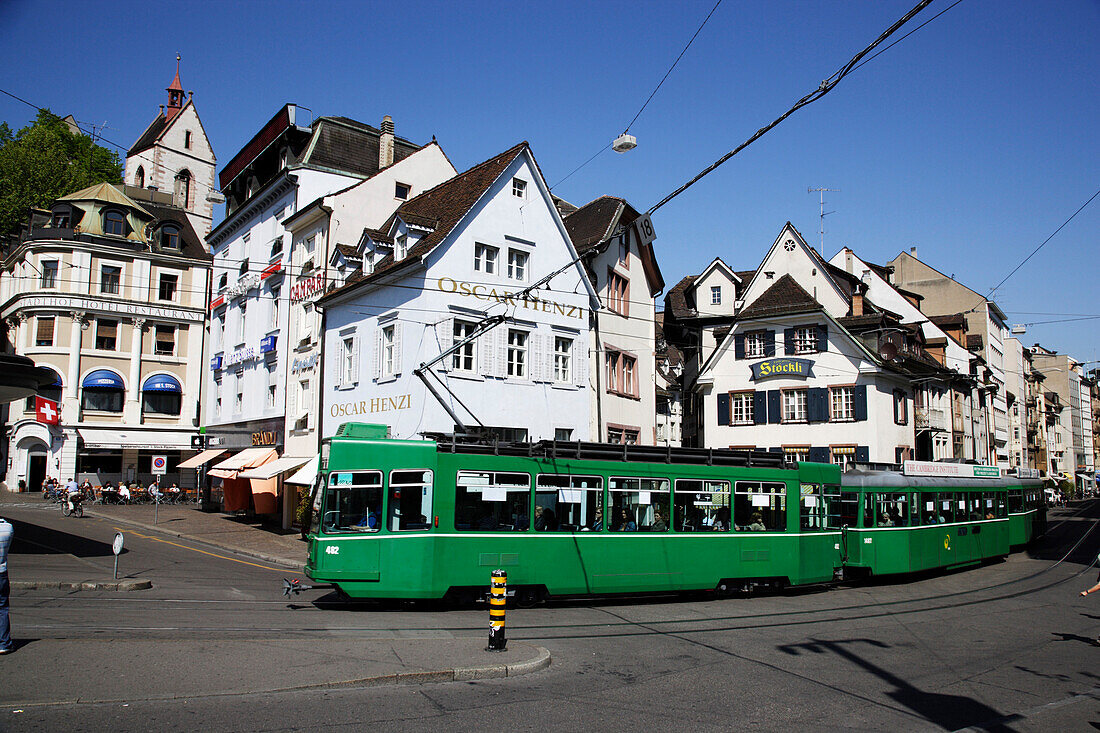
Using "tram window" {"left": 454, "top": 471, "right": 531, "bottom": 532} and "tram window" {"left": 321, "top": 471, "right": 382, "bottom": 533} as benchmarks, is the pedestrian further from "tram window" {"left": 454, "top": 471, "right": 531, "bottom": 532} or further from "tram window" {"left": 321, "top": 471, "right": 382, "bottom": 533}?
"tram window" {"left": 454, "top": 471, "right": 531, "bottom": 532}

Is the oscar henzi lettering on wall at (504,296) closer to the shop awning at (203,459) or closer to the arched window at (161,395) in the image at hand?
the shop awning at (203,459)

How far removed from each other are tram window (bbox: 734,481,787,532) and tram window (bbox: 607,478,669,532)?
79.5 inches

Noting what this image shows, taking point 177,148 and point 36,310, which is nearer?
point 36,310

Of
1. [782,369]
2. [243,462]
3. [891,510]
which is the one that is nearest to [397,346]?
[243,462]

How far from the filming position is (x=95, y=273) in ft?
172

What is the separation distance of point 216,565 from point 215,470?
14.1 m

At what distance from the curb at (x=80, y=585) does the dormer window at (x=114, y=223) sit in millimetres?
44594

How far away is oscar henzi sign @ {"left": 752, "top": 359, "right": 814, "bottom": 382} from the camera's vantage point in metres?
42.1

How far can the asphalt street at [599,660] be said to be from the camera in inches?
301

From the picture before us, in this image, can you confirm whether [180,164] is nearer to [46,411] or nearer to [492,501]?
[46,411]

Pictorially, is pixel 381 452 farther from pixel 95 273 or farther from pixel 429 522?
pixel 95 273

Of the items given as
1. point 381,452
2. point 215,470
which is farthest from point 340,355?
point 381,452

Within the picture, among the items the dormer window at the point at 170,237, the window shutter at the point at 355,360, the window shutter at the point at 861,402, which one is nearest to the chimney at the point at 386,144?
the window shutter at the point at 355,360

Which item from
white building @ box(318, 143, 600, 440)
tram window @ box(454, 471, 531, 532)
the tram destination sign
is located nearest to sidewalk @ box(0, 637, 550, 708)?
tram window @ box(454, 471, 531, 532)
